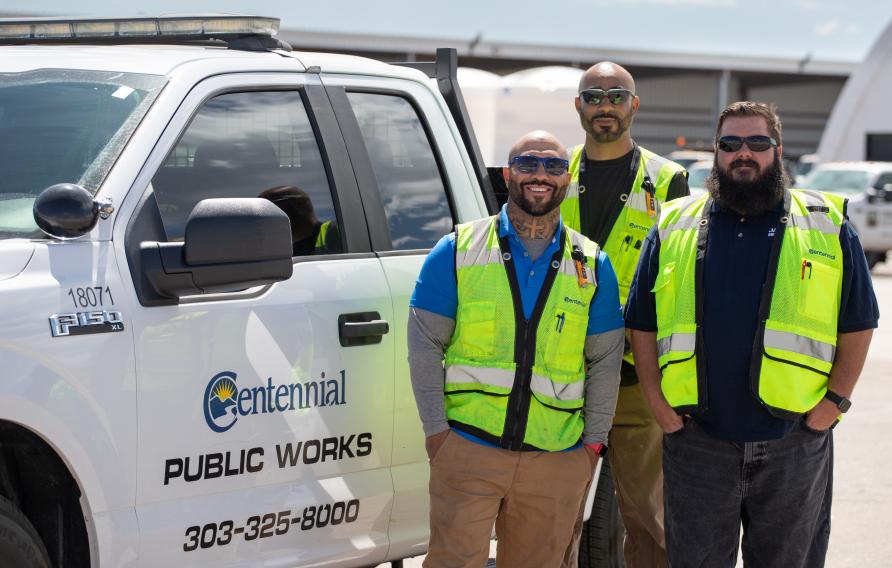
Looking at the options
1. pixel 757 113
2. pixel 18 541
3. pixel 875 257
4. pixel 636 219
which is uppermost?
pixel 757 113

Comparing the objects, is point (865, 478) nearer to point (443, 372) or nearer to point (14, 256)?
point (443, 372)

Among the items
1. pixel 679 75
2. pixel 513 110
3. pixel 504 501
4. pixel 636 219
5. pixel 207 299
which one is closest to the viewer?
pixel 207 299

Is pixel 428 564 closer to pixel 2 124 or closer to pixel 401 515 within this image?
pixel 401 515

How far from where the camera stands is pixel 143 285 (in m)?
3.45

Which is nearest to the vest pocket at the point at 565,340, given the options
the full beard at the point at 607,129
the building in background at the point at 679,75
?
the full beard at the point at 607,129

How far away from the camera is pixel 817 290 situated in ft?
12.3

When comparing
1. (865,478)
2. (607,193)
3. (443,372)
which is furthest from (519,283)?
(865,478)

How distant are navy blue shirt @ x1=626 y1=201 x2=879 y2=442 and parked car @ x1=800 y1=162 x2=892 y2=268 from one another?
56.4ft

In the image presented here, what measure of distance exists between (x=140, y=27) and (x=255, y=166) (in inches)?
32.8

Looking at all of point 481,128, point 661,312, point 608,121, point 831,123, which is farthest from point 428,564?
point 831,123

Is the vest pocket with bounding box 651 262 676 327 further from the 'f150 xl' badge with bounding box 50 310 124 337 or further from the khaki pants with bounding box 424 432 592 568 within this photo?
the 'f150 xl' badge with bounding box 50 310 124 337

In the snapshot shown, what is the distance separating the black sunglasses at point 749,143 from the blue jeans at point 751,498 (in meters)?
0.81

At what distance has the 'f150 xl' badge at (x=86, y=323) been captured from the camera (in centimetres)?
323

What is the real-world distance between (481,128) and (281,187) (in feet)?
11.1
